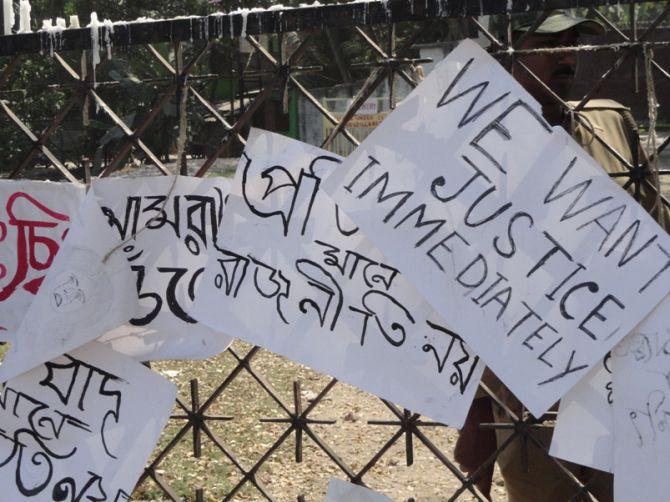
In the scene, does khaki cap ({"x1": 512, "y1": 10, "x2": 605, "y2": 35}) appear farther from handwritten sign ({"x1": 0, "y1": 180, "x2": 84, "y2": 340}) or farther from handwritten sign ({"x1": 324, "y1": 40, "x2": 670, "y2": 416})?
handwritten sign ({"x1": 0, "y1": 180, "x2": 84, "y2": 340})

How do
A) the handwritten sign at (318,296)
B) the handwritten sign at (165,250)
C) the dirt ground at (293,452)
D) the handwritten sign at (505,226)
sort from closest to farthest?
the handwritten sign at (505,226), the handwritten sign at (318,296), the handwritten sign at (165,250), the dirt ground at (293,452)

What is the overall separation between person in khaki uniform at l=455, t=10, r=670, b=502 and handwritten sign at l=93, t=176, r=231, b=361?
756mm

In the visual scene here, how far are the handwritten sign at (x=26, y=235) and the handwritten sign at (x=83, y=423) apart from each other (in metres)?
0.15

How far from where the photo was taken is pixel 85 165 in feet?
6.56

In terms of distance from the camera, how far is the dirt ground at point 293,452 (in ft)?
14.7

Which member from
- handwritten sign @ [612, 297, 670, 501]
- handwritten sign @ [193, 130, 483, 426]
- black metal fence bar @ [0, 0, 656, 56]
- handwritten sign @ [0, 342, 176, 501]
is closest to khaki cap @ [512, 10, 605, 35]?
black metal fence bar @ [0, 0, 656, 56]

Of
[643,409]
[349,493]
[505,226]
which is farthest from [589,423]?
[349,493]

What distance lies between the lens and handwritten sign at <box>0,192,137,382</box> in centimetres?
190

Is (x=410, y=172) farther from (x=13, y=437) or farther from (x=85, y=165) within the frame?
(x=13, y=437)

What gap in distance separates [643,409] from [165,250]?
3.21ft

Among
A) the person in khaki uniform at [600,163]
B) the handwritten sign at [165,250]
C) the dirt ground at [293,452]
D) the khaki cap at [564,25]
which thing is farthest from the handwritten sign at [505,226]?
the dirt ground at [293,452]

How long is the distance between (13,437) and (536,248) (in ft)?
3.88

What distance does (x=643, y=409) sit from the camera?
1.63 m

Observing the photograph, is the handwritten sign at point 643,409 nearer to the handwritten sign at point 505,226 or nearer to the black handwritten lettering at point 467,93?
the handwritten sign at point 505,226
